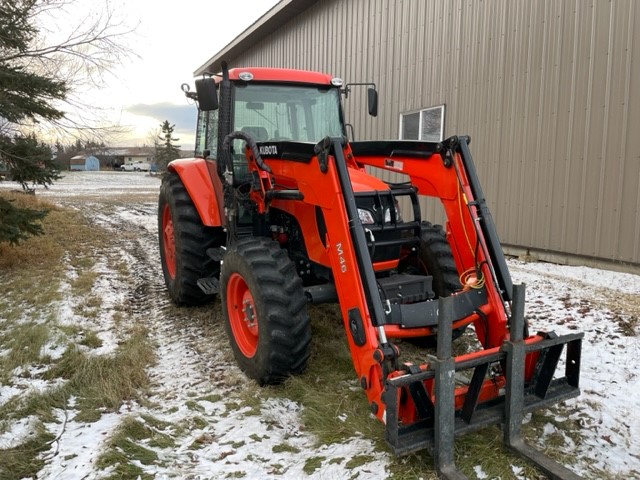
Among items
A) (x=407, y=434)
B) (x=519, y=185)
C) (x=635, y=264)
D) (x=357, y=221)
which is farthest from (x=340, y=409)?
(x=519, y=185)

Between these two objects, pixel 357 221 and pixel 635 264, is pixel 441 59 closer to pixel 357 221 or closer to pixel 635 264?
pixel 635 264

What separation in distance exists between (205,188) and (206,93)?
127 cm

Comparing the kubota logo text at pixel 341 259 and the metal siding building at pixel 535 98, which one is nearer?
the kubota logo text at pixel 341 259

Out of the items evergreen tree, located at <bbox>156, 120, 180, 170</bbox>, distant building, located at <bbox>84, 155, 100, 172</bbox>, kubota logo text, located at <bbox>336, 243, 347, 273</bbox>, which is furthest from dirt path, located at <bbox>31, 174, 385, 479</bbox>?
distant building, located at <bbox>84, 155, 100, 172</bbox>

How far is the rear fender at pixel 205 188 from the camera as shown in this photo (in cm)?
511

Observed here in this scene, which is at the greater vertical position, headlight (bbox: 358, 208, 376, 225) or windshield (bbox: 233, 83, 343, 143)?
windshield (bbox: 233, 83, 343, 143)

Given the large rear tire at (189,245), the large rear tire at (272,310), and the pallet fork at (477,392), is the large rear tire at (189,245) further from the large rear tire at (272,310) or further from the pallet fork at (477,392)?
the pallet fork at (477,392)

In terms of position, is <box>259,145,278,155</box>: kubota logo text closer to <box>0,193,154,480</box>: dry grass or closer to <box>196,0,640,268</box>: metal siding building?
<box>0,193,154,480</box>: dry grass

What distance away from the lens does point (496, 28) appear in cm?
838

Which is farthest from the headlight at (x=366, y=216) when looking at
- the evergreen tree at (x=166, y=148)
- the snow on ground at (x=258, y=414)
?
the evergreen tree at (x=166, y=148)

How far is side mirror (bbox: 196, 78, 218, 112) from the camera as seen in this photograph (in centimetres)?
427

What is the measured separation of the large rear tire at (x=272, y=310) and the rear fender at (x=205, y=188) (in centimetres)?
115

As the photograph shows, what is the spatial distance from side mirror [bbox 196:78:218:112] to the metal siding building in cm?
528

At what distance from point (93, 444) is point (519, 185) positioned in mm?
7031
